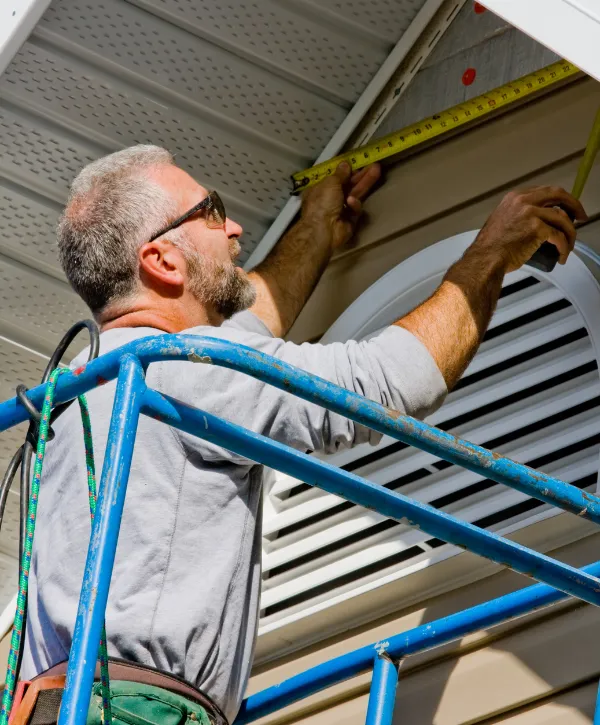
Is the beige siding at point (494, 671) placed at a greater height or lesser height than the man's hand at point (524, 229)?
lesser

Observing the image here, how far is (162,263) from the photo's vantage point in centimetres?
305

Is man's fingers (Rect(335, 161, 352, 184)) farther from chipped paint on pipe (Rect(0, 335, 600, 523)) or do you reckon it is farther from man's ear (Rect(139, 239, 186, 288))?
chipped paint on pipe (Rect(0, 335, 600, 523))

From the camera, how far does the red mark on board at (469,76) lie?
158 inches

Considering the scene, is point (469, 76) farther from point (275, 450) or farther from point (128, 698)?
point (128, 698)

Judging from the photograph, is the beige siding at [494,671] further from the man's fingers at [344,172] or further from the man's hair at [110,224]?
the man's fingers at [344,172]

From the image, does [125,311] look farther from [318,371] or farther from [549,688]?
[549,688]

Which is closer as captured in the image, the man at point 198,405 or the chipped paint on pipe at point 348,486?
the chipped paint on pipe at point 348,486

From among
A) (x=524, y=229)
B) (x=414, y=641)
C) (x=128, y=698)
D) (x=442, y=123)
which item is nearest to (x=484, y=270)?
(x=524, y=229)

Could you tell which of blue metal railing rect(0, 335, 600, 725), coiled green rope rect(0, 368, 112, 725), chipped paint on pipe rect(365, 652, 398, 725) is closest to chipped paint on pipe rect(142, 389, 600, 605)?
blue metal railing rect(0, 335, 600, 725)

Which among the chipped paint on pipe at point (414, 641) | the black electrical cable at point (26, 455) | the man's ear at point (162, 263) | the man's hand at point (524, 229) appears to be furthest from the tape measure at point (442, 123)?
the black electrical cable at point (26, 455)

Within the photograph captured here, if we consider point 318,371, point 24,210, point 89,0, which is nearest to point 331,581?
point 318,371

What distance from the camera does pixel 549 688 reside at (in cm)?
299

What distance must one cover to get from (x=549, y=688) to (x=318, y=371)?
102 cm

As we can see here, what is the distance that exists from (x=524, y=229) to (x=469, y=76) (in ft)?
3.83
